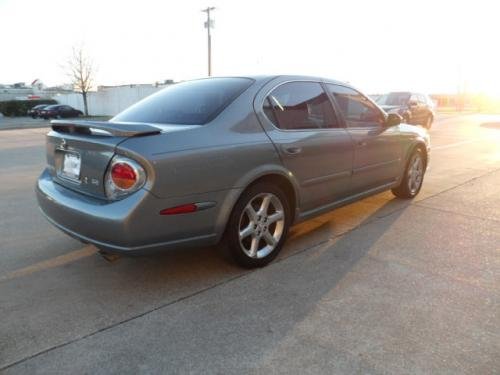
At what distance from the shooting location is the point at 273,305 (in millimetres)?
2934

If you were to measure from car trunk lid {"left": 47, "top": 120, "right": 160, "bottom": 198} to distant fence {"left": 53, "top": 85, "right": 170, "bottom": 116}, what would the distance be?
30913 millimetres

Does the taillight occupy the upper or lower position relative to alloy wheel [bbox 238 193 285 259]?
upper

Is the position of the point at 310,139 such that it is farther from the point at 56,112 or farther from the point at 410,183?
the point at 56,112

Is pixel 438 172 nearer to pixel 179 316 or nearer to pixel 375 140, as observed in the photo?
pixel 375 140

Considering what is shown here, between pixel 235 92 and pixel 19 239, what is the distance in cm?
261

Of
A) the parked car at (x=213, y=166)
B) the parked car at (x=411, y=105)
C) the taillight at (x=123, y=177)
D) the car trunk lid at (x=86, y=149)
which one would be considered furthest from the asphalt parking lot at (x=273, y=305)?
the parked car at (x=411, y=105)

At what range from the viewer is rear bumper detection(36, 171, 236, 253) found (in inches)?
107

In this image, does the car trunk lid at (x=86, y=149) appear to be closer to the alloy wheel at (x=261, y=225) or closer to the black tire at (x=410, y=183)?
the alloy wheel at (x=261, y=225)

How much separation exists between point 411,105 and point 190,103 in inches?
557

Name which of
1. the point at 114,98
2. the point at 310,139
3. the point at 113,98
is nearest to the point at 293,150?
the point at 310,139

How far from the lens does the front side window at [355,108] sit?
430cm

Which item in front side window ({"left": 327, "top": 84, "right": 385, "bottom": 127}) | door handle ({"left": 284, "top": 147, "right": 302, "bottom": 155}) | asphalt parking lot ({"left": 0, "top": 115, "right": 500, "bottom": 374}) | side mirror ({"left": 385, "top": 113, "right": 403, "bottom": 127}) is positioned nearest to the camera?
asphalt parking lot ({"left": 0, "top": 115, "right": 500, "bottom": 374})

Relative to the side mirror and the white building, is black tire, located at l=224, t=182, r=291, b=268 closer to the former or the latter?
the side mirror

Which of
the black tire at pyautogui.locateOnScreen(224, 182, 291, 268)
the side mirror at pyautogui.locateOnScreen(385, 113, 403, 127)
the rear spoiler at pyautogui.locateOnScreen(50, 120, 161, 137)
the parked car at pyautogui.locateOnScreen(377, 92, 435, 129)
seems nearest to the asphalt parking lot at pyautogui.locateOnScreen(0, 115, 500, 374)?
the black tire at pyautogui.locateOnScreen(224, 182, 291, 268)
